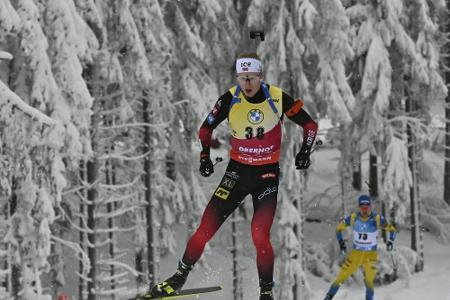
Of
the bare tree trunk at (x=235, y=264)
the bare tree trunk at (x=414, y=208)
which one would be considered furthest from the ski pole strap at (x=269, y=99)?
the bare tree trunk at (x=414, y=208)

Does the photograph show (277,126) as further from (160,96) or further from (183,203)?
(183,203)

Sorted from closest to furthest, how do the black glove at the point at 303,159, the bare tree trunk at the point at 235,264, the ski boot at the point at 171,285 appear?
the black glove at the point at 303,159 < the ski boot at the point at 171,285 < the bare tree trunk at the point at 235,264

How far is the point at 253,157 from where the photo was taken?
5902 millimetres

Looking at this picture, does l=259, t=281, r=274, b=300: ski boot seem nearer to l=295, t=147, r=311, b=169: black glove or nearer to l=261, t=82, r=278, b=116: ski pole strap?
l=295, t=147, r=311, b=169: black glove

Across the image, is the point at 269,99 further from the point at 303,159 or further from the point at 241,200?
the point at 241,200

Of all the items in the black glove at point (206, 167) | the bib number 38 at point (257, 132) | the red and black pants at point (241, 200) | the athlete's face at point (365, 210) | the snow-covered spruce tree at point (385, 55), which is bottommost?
the athlete's face at point (365, 210)

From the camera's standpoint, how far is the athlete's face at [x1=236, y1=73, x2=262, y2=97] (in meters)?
5.38

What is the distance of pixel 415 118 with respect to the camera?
2017 centimetres

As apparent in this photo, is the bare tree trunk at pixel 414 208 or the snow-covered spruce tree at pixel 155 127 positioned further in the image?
the bare tree trunk at pixel 414 208

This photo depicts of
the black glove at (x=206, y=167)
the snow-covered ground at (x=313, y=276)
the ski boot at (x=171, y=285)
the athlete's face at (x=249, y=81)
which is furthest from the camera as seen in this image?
the snow-covered ground at (x=313, y=276)

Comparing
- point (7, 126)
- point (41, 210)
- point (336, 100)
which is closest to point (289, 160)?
point (336, 100)

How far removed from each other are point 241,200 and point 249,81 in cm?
116

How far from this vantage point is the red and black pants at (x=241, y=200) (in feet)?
19.3

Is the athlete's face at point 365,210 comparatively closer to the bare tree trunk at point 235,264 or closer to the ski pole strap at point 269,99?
the bare tree trunk at point 235,264
